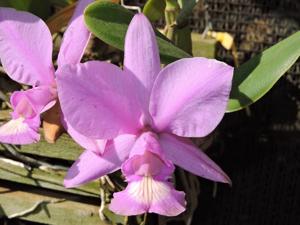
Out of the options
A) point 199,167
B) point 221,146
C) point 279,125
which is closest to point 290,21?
point 279,125

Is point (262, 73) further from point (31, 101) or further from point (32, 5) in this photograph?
point (32, 5)

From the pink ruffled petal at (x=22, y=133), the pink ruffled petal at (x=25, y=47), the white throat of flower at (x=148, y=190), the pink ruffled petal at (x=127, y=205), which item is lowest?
the pink ruffled petal at (x=127, y=205)

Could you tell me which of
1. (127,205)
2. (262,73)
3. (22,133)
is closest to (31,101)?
(22,133)

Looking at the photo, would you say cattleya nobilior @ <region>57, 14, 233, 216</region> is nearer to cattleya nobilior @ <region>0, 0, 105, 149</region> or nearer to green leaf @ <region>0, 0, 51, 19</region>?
cattleya nobilior @ <region>0, 0, 105, 149</region>

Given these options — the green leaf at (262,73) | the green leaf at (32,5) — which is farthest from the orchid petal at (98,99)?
the green leaf at (32,5)

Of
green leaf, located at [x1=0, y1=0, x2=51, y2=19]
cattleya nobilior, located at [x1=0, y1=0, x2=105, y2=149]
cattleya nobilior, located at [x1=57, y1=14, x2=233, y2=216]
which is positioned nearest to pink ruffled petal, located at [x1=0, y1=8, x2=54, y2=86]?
cattleya nobilior, located at [x1=0, y1=0, x2=105, y2=149]

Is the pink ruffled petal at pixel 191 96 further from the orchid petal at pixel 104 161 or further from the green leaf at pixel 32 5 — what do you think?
the green leaf at pixel 32 5

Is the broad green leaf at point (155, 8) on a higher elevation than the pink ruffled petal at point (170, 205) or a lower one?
higher
